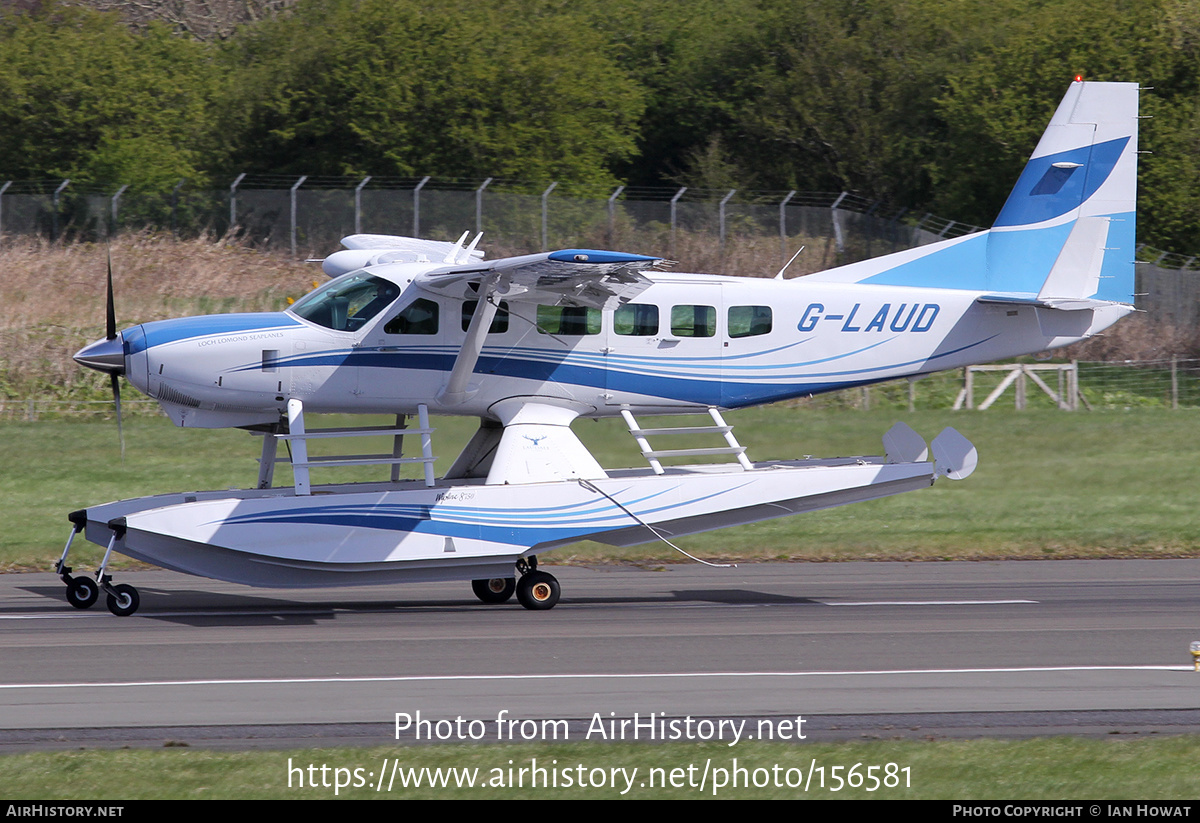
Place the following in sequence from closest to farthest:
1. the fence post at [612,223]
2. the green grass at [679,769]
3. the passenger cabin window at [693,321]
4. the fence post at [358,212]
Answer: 1. the green grass at [679,769]
2. the passenger cabin window at [693,321]
3. the fence post at [358,212]
4. the fence post at [612,223]

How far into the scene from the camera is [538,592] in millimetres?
12688

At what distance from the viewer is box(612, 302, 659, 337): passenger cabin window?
44.0ft

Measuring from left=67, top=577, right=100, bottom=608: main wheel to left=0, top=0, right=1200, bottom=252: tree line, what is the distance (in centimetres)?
2494

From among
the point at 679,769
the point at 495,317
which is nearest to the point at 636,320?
the point at 495,317

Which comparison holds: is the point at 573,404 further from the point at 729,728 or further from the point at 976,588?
the point at 729,728

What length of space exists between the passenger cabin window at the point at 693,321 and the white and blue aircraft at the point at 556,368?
17mm

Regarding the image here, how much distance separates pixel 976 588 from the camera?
544 inches

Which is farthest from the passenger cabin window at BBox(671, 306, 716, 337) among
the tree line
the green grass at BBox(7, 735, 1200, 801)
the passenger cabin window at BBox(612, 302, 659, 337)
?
the tree line

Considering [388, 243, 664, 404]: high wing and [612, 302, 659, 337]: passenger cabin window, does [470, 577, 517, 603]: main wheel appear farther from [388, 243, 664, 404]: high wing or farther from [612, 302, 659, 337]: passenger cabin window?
[612, 302, 659, 337]: passenger cabin window

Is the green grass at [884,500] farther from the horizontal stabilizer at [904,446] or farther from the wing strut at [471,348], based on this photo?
the horizontal stabilizer at [904,446]

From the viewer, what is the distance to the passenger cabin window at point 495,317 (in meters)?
13.1

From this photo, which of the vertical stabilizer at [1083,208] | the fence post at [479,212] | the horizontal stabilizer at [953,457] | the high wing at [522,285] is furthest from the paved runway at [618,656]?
the fence post at [479,212]

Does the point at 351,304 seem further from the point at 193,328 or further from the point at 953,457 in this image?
the point at 953,457

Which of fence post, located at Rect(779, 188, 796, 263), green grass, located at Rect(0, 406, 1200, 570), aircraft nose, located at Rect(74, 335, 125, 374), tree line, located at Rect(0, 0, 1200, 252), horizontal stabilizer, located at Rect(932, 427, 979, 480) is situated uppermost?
tree line, located at Rect(0, 0, 1200, 252)
